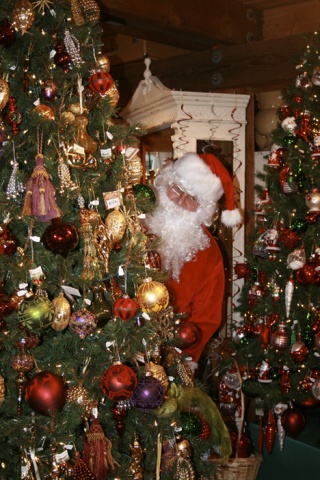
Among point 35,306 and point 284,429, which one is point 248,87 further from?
point 35,306

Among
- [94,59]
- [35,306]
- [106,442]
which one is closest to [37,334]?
[35,306]

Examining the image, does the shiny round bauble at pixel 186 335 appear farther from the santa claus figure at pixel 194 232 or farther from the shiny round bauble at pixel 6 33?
the shiny round bauble at pixel 6 33

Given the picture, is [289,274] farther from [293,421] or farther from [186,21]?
[186,21]

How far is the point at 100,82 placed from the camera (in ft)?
7.00

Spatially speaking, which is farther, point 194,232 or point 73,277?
point 194,232

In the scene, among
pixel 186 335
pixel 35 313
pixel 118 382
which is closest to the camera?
pixel 35 313

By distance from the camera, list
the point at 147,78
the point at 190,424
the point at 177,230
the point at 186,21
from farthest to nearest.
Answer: the point at 147,78 → the point at 186,21 → the point at 177,230 → the point at 190,424

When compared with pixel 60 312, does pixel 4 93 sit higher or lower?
higher

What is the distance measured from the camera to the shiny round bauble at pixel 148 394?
2.12 m

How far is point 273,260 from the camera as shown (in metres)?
3.47

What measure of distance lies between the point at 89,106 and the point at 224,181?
1.45 meters

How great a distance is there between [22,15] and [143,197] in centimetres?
74

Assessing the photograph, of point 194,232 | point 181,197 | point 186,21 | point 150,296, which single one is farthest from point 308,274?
point 186,21

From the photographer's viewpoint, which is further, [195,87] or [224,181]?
[195,87]
